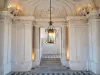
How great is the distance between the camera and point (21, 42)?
31.8 ft

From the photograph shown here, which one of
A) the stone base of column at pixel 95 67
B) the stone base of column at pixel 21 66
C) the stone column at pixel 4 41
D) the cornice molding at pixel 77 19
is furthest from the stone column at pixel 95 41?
the stone column at pixel 4 41

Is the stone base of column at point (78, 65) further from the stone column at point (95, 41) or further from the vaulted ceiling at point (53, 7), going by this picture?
the vaulted ceiling at point (53, 7)

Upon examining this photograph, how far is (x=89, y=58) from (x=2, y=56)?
5.15 metres

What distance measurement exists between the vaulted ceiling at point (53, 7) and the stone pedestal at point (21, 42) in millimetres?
697

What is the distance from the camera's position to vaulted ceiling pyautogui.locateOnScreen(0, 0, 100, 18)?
31.2ft

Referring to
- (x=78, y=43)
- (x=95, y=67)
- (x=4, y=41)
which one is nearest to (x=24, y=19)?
(x=4, y=41)

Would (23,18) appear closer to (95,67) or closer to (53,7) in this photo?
(53,7)

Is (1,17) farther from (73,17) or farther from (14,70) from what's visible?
(73,17)

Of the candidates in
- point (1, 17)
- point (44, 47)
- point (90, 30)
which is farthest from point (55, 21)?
point (44, 47)

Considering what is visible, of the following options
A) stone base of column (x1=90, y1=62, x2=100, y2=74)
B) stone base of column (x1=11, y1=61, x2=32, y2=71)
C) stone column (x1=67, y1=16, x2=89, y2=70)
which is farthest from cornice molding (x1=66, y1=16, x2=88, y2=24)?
stone base of column (x1=11, y1=61, x2=32, y2=71)

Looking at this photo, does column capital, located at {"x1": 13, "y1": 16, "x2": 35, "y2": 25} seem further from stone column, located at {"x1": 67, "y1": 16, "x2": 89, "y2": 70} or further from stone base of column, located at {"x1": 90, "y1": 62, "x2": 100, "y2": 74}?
stone base of column, located at {"x1": 90, "y1": 62, "x2": 100, "y2": 74}

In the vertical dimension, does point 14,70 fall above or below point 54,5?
below

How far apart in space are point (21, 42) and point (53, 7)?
127 inches

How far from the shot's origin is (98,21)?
8.32m
